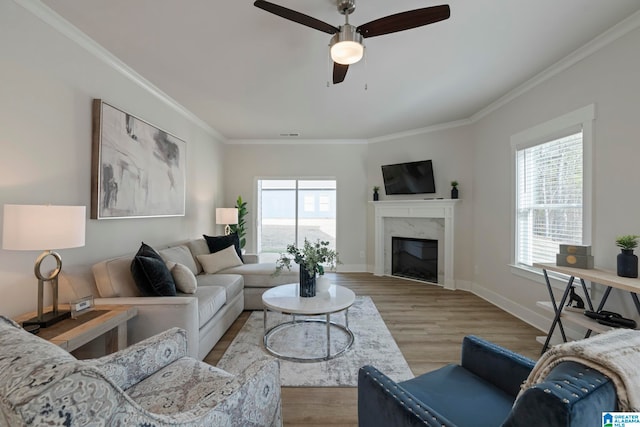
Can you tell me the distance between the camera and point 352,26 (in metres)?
1.83

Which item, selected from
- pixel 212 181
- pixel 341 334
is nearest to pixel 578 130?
pixel 341 334

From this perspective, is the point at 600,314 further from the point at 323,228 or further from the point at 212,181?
the point at 212,181

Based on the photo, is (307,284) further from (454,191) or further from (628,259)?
(454,191)

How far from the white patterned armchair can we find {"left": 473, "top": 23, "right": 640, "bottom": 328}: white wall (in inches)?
117

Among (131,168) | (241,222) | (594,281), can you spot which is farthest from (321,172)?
(594,281)

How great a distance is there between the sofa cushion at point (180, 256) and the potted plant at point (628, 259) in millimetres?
3961

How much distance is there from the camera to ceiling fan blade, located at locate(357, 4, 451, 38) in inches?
63.4

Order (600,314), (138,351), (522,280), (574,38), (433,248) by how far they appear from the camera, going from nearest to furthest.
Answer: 1. (138,351)
2. (600,314)
3. (574,38)
4. (522,280)
5. (433,248)

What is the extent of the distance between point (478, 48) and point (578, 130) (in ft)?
4.16

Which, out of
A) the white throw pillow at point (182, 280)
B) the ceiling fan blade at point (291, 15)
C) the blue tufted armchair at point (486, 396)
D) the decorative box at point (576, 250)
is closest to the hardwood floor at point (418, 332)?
the white throw pillow at point (182, 280)

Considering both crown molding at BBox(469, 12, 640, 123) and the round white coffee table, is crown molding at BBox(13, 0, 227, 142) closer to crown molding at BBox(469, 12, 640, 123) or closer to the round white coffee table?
the round white coffee table

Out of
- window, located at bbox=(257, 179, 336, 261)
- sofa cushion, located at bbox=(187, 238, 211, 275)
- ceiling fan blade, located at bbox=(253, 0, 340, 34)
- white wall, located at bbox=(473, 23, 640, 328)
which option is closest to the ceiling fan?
ceiling fan blade, located at bbox=(253, 0, 340, 34)

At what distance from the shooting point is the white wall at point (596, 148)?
218 centimetres

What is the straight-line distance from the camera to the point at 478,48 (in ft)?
8.04
